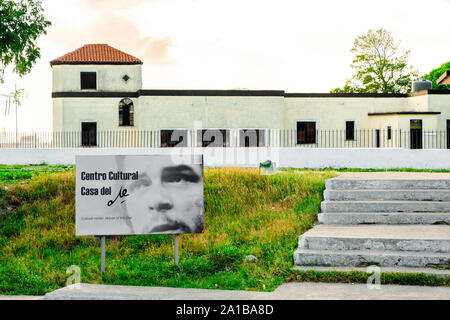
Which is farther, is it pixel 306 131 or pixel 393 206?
pixel 306 131

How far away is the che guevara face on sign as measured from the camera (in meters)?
9.07

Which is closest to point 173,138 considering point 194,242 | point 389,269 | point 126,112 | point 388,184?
point 126,112

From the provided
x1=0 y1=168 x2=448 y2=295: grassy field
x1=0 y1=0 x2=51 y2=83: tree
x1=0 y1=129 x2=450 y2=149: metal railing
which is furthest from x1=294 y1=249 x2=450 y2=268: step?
x1=0 y1=129 x2=450 y2=149: metal railing

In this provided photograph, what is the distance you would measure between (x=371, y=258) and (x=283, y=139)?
2681 cm

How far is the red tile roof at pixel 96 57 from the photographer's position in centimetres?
3881

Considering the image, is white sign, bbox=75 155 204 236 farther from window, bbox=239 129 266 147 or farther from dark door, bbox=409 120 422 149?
dark door, bbox=409 120 422 149

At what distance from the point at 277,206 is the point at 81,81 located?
94.8 ft

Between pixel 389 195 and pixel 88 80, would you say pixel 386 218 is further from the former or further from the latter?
pixel 88 80

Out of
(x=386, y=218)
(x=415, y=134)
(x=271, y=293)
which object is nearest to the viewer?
(x=271, y=293)

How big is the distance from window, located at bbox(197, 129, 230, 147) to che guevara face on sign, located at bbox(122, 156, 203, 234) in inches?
1005

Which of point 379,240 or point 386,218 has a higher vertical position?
point 386,218

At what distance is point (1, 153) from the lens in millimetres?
29812

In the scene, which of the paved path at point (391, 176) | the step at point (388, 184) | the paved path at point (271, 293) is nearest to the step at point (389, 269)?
the paved path at point (271, 293)

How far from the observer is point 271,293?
7477 mm
